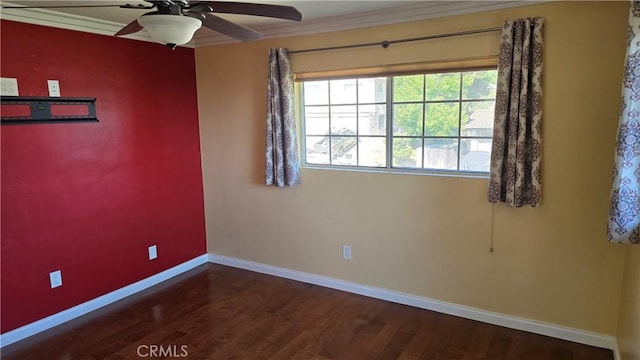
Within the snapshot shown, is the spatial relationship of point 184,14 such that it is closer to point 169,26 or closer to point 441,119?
point 169,26

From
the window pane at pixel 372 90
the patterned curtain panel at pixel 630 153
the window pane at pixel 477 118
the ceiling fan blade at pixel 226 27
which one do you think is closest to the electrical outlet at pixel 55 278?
the ceiling fan blade at pixel 226 27

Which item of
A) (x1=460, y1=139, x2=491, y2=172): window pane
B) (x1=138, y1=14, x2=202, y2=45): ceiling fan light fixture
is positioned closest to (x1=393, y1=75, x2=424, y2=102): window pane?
(x1=460, y1=139, x2=491, y2=172): window pane

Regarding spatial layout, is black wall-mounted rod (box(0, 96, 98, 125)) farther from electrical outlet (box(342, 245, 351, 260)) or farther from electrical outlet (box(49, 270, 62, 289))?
electrical outlet (box(342, 245, 351, 260))

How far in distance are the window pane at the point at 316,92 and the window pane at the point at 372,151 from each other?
1.62ft

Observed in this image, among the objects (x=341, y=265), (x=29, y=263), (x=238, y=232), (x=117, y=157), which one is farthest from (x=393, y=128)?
(x=29, y=263)

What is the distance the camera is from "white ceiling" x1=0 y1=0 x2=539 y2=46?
2740 millimetres

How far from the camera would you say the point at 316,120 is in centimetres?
367

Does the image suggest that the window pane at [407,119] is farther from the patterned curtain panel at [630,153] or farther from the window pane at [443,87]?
the patterned curtain panel at [630,153]

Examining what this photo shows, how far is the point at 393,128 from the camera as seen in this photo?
10.8ft

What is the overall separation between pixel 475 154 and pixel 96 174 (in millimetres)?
2879

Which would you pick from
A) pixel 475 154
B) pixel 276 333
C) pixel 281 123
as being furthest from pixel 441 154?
pixel 276 333

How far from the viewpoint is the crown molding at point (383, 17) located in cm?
276

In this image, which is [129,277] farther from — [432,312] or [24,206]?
[432,312]

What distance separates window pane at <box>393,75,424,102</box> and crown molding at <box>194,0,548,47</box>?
41 centimetres
